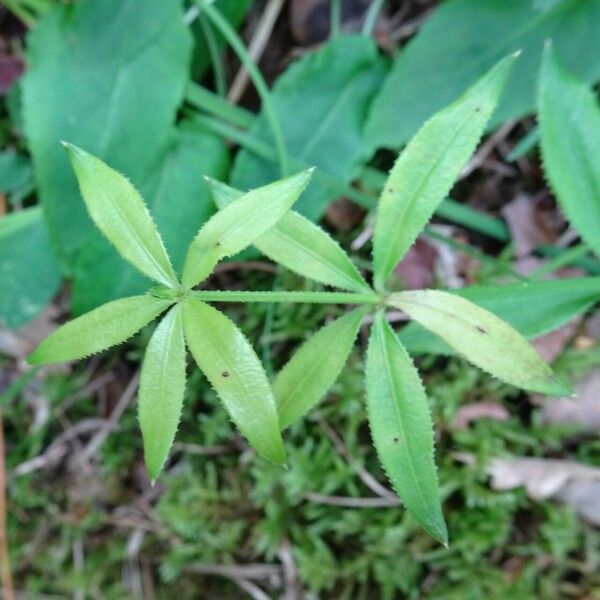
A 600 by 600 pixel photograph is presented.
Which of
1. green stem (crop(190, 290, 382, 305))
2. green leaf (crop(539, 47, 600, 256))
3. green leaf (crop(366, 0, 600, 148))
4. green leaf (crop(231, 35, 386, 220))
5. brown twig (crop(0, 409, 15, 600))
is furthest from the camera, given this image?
brown twig (crop(0, 409, 15, 600))

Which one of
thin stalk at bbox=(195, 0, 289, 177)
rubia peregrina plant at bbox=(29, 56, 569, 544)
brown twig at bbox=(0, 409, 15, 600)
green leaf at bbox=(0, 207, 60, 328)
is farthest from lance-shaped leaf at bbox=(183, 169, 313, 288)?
brown twig at bbox=(0, 409, 15, 600)

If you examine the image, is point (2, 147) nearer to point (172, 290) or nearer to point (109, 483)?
point (109, 483)

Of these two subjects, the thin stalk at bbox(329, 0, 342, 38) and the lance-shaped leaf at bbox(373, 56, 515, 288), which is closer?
the lance-shaped leaf at bbox(373, 56, 515, 288)

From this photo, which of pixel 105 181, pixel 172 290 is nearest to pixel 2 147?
pixel 105 181

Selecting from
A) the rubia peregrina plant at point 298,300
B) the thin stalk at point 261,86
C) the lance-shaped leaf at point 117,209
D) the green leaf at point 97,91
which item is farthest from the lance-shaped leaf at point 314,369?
the green leaf at point 97,91

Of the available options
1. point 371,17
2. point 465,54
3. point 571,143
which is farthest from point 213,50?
point 571,143

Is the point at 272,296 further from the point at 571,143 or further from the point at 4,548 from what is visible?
the point at 4,548

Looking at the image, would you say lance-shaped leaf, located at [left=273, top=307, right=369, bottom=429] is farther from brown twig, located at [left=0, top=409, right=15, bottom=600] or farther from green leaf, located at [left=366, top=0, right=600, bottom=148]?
brown twig, located at [left=0, top=409, right=15, bottom=600]

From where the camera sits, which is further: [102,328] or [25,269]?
[25,269]
